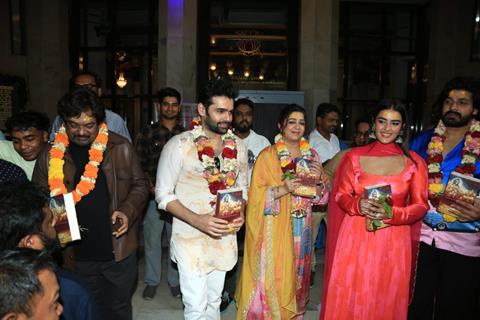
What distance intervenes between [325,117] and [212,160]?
10.1 ft

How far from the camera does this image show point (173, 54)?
788 centimetres

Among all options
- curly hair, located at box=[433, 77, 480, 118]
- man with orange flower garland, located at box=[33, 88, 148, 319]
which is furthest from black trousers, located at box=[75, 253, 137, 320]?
curly hair, located at box=[433, 77, 480, 118]

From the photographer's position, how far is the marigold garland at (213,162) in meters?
2.95

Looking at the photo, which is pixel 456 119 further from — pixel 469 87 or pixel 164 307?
pixel 164 307

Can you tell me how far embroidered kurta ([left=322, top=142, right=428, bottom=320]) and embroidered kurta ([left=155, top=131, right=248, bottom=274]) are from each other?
942 mm

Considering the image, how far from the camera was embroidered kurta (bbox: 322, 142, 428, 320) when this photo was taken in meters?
3.14

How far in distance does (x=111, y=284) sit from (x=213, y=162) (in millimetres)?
1185

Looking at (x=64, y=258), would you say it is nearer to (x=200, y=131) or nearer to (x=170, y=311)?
(x=200, y=131)

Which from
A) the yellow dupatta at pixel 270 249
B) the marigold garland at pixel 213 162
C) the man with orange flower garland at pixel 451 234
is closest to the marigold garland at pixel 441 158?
the man with orange flower garland at pixel 451 234

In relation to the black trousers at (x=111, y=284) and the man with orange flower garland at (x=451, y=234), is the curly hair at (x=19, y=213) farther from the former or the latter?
the man with orange flower garland at (x=451, y=234)

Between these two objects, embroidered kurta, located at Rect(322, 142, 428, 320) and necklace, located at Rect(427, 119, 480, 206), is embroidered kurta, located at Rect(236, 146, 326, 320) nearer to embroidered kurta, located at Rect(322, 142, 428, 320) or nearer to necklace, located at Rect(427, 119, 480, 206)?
embroidered kurta, located at Rect(322, 142, 428, 320)

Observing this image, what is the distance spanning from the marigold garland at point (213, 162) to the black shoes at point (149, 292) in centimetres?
207

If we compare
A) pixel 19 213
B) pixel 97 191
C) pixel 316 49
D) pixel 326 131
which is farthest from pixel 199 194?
pixel 316 49

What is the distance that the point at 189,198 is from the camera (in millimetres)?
2986
